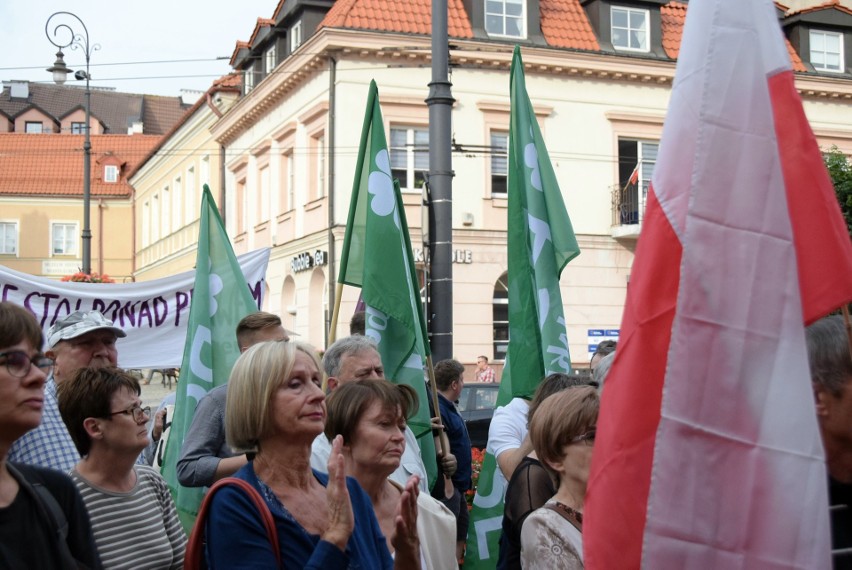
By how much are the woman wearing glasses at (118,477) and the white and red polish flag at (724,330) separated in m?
1.66

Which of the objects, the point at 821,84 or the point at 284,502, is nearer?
the point at 284,502

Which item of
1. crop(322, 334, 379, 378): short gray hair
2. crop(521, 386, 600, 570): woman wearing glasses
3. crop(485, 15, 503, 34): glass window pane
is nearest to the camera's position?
crop(521, 386, 600, 570): woman wearing glasses

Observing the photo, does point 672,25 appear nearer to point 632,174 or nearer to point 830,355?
point 632,174

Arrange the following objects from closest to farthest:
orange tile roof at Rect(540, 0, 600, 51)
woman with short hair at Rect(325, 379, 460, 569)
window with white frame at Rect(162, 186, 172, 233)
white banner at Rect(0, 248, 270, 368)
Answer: woman with short hair at Rect(325, 379, 460, 569), white banner at Rect(0, 248, 270, 368), orange tile roof at Rect(540, 0, 600, 51), window with white frame at Rect(162, 186, 172, 233)

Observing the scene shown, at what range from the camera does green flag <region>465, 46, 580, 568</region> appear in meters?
6.51

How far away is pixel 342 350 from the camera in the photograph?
17.0 feet

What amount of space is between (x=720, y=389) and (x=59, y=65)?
77.2 ft

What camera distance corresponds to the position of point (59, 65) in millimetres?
23922

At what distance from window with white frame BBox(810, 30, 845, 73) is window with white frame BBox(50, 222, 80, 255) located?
38.6 metres

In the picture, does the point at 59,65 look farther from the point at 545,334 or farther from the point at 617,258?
the point at 545,334

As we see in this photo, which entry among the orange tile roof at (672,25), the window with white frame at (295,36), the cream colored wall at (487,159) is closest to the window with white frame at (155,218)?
the cream colored wall at (487,159)

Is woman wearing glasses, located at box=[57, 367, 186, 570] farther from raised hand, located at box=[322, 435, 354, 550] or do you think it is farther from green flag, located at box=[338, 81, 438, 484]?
green flag, located at box=[338, 81, 438, 484]

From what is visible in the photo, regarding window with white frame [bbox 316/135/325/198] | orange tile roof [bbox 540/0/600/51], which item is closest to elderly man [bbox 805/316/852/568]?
window with white frame [bbox 316/135/325/198]

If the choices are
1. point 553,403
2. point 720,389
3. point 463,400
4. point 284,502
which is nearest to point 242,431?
point 284,502
